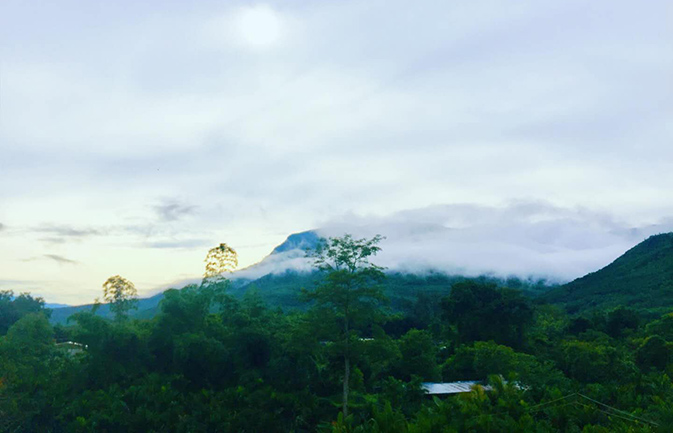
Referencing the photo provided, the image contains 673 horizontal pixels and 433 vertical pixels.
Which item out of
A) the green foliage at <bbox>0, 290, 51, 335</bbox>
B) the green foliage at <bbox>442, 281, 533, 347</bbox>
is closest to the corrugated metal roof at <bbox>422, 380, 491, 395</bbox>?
the green foliage at <bbox>442, 281, 533, 347</bbox>

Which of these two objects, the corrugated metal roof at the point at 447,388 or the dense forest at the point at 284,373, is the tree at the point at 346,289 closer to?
the dense forest at the point at 284,373

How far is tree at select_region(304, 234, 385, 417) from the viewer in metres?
17.1

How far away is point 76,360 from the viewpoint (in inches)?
795

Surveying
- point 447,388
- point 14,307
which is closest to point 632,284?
point 447,388

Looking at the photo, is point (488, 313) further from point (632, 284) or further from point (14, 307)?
point (14, 307)

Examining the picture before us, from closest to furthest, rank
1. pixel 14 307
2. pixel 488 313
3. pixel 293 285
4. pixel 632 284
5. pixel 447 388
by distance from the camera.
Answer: pixel 447 388
pixel 488 313
pixel 14 307
pixel 632 284
pixel 293 285

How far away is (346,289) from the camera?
1727cm

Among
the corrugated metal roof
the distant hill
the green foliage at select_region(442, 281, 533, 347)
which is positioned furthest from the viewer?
the distant hill

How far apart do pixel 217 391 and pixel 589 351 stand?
55.7ft

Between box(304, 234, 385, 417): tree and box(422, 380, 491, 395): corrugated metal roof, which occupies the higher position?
box(304, 234, 385, 417): tree

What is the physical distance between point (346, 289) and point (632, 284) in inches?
2438

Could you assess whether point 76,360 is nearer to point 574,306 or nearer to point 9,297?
point 9,297

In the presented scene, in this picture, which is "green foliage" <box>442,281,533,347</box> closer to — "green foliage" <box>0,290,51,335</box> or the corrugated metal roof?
the corrugated metal roof

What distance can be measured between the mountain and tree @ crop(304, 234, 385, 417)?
1626 inches
